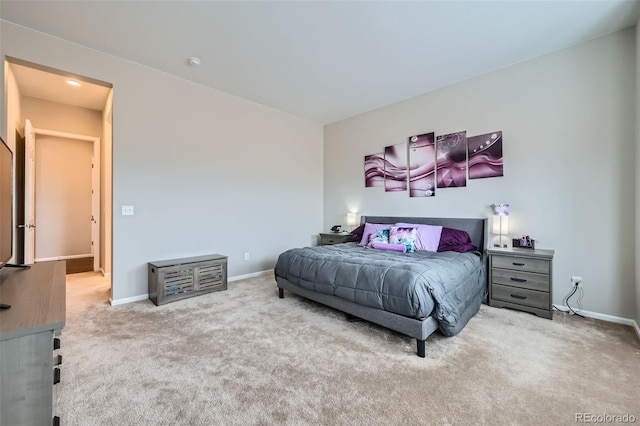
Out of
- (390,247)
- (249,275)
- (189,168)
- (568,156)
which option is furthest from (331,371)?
(568,156)

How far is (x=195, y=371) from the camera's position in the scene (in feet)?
6.30

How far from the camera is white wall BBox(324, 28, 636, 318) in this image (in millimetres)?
2709

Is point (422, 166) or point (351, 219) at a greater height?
point (422, 166)

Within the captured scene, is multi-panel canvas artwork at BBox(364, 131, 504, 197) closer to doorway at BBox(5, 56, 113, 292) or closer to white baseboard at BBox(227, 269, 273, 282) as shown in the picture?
white baseboard at BBox(227, 269, 273, 282)

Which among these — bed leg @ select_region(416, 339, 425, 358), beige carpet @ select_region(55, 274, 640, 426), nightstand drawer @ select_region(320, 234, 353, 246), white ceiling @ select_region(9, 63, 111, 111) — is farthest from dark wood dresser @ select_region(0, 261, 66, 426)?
nightstand drawer @ select_region(320, 234, 353, 246)

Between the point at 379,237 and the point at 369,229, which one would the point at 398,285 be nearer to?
the point at 379,237

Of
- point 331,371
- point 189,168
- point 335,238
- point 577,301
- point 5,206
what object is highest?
point 189,168

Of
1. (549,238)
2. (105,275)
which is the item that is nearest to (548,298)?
(549,238)

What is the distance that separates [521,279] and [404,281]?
5.33 feet

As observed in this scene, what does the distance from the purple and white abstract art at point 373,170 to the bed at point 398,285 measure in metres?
1.67

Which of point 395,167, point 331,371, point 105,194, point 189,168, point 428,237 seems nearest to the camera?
point 331,371

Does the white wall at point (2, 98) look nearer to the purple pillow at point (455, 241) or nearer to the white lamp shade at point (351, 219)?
the white lamp shade at point (351, 219)

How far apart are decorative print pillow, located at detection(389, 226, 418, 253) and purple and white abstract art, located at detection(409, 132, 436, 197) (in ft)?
2.52

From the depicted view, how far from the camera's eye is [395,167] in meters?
4.47
